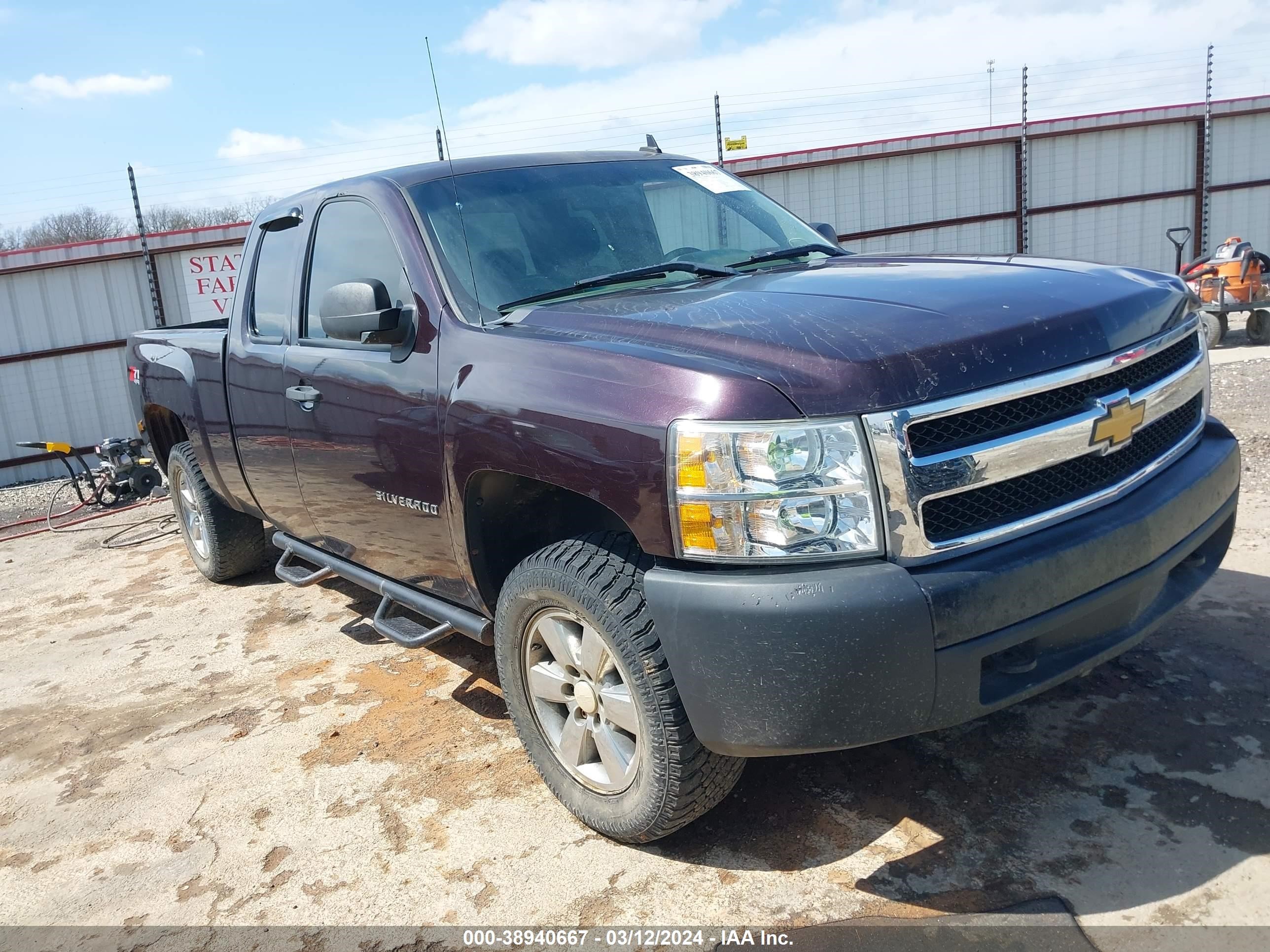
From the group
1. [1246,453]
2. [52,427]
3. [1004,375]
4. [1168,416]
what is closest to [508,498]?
[1004,375]

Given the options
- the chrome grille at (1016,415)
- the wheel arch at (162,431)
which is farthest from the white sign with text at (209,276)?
the chrome grille at (1016,415)

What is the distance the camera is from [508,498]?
2.93 metres

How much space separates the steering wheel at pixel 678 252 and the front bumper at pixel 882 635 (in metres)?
1.45

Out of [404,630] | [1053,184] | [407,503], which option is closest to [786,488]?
[407,503]

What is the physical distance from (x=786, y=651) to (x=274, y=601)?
389cm

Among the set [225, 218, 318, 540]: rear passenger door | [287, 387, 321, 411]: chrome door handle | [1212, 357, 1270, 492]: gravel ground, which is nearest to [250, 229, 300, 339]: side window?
[225, 218, 318, 540]: rear passenger door

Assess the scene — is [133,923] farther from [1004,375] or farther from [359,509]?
[1004,375]

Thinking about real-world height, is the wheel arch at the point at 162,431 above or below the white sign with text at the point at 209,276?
below

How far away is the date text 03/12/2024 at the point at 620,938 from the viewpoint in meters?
2.28

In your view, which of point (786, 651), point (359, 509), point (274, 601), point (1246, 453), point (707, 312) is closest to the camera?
point (786, 651)

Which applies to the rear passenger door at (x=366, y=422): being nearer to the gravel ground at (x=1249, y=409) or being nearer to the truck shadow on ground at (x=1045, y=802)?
the truck shadow on ground at (x=1045, y=802)

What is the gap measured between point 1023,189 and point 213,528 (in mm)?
13609

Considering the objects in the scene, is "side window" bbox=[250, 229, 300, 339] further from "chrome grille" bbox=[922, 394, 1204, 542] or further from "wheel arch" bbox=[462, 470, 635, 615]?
"chrome grille" bbox=[922, 394, 1204, 542]

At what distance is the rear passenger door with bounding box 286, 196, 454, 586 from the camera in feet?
9.97
